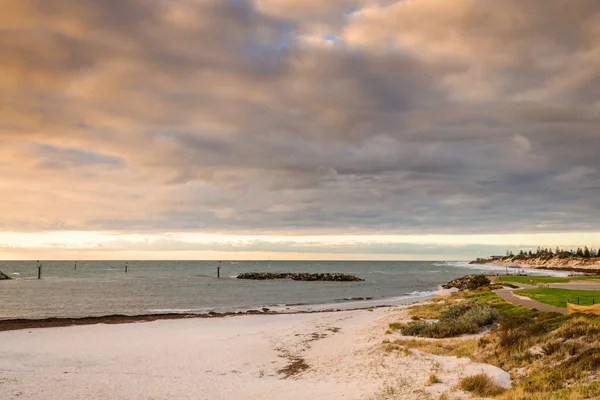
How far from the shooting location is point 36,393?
60.2ft

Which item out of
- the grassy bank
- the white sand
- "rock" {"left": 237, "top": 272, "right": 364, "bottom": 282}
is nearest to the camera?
the grassy bank

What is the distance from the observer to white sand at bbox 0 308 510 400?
1783 cm

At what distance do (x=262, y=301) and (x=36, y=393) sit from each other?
4716 cm

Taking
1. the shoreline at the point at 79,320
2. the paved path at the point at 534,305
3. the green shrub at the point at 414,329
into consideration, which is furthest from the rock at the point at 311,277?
the green shrub at the point at 414,329

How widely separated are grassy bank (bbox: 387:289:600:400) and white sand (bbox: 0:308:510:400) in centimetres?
126

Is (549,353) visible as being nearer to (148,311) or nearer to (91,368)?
(91,368)

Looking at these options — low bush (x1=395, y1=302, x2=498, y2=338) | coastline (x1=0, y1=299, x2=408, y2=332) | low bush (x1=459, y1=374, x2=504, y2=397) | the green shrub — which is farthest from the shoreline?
low bush (x1=459, y1=374, x2=504, y2=397)

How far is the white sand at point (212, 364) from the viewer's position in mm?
17828

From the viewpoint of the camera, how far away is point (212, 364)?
2400cm

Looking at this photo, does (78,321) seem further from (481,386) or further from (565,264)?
(565,264)

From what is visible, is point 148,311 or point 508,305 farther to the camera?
point 148,311

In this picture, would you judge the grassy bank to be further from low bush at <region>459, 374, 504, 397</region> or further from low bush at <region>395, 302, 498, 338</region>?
low bush at <region>395, 302, 498, 338</region>

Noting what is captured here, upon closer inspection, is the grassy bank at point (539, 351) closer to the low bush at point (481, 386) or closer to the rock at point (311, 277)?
the low bush at point (481, 386)

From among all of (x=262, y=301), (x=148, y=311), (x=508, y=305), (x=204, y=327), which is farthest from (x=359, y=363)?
(x=262, y=301)
